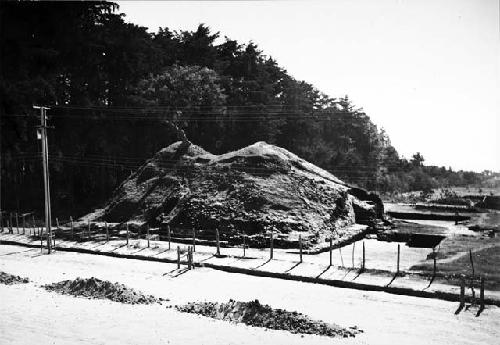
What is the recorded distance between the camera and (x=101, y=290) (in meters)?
18.5

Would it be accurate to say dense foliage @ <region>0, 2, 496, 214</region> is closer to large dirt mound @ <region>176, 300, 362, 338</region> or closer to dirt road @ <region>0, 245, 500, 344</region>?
dirt road @ <region>0, 245, 500, 344</region>

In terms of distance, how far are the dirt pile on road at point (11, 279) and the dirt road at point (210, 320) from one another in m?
0.44

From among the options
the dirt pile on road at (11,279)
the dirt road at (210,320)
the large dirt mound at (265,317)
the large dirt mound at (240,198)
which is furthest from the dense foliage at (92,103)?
the large dirt mound at (265,317)

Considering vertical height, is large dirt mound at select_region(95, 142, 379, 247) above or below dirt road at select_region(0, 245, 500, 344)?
above

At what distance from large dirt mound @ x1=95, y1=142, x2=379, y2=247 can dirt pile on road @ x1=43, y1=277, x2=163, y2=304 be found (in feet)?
38.4

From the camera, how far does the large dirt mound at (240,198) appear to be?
30219mm

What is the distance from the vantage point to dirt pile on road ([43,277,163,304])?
17.4m

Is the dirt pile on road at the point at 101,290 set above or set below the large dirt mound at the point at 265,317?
above

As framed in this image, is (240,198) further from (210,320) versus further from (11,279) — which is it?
(210,320)

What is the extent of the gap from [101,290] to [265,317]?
25.3 ft

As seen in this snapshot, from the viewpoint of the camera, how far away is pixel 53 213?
4612 cm

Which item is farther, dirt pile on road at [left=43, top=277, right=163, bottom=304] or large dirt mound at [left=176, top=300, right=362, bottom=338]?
dirt pile on road at [left=43, top=277, right=163, bottom=304]

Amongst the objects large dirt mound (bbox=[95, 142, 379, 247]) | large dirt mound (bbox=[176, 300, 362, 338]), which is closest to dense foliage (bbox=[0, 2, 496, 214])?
large dirt mound (bbox=[95, 142, 379, 247])

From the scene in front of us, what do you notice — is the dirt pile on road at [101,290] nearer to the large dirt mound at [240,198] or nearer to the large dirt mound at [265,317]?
the large dirt mound at [265,317]
